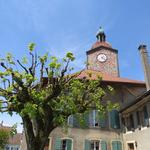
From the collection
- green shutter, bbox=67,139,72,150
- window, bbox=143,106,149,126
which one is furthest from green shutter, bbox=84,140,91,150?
window, bbox=143,106,149,126

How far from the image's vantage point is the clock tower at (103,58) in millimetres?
32344

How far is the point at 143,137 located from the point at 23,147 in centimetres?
904

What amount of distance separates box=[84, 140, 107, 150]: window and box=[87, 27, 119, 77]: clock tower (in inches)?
611

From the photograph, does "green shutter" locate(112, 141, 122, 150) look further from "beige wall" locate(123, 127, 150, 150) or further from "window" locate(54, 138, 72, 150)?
"window" locate(54, 138, 72, 150)

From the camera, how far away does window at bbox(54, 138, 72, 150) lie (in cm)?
1680

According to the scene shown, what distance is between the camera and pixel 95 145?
1788 centimetres

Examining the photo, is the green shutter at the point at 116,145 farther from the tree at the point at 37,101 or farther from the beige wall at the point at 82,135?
the tree at the point at 37,101

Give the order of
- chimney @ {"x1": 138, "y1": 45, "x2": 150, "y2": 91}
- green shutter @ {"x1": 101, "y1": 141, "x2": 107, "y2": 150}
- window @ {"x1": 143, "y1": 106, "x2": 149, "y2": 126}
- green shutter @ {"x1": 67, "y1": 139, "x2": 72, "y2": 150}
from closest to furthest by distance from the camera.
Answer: window @ {"x1": 143, "y1": 106, "x2": 149, "y2": 126} → green shutter @ {"x1": 67, "y1": 139, "x2": 72, "y2": 150} → green shutter @ {"x1": 101, "y1": 141, "x2": 107, "y2": 150} → chimney @ {"x1": 138, "y1": 45, "x2": 150, "y2": 91}

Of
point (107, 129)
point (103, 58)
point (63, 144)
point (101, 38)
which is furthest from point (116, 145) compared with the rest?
point (101, 38)

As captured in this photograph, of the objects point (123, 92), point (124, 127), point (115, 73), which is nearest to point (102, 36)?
point (115, 73)

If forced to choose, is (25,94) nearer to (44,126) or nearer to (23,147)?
(44,126)

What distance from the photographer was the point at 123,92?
67.9ft

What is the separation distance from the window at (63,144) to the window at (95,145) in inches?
53.8

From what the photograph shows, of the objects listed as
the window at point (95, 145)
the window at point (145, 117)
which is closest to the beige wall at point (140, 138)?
the window at point (145, 117)
